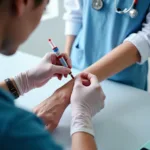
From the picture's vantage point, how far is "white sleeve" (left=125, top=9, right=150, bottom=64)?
122 centimetres

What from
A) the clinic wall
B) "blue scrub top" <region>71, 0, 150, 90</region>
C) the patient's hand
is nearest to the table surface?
the patient's hand

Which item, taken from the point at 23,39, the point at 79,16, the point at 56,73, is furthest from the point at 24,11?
the point at 79,16

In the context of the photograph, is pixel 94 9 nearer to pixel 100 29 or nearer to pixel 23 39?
pixel 100 29

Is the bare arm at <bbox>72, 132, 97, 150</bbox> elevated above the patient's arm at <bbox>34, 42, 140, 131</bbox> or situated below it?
above

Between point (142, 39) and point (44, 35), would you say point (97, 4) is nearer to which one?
point (142, 39)

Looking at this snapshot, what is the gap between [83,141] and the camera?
0.81 metres

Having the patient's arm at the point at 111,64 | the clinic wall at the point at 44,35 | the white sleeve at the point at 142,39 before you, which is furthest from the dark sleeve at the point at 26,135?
the clinic wall at the point at 44,35

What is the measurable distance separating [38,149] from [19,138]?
0.04 meters

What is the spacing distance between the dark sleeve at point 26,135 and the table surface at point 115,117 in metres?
0.36

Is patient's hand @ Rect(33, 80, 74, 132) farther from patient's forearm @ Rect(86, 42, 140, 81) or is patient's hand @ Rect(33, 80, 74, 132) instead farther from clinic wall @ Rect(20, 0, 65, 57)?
clinic wall @ Rect(20, 0, 65, 57)

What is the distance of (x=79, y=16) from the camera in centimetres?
146

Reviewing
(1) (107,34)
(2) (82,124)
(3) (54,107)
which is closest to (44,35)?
(1) (107,34)

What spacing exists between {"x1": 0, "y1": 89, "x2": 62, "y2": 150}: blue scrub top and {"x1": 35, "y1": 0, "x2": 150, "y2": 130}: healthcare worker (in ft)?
1.81

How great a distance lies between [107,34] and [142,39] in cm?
16
